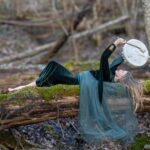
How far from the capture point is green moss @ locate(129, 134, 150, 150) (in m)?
7.10

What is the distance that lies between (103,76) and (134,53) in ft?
1.80

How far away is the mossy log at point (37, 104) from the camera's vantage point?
612cm

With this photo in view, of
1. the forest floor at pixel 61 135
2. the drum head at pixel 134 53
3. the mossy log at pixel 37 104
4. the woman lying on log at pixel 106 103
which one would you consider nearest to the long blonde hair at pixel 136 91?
the woman lying on log at pixel 106 103

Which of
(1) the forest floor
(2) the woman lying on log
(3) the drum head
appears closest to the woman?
(2) the woman lying on log

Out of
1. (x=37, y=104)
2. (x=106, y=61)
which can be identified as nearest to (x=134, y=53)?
(x=106, y=61)

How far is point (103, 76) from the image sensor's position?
22.1 feet

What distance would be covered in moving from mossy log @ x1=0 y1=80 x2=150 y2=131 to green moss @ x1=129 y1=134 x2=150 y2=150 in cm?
119

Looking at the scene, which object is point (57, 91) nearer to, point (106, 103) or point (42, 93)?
point (42, 93)

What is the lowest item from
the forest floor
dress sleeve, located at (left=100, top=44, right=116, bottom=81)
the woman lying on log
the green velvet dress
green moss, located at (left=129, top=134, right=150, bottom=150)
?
green moss, located at (left=129, top=134, right=150, bottom=150)

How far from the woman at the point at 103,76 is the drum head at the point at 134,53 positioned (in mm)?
108

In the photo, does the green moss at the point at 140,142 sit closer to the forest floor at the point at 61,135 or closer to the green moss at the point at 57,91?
the forest floor at the point at 61,135

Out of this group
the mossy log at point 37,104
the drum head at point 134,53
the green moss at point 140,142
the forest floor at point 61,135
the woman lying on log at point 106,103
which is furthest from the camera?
the green moss at point 140,142

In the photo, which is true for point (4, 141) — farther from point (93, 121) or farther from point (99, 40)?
point (99, 40)

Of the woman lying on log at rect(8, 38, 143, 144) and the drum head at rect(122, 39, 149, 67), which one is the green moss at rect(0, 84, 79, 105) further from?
the drum head at rect(122, 39, 149, 67)
